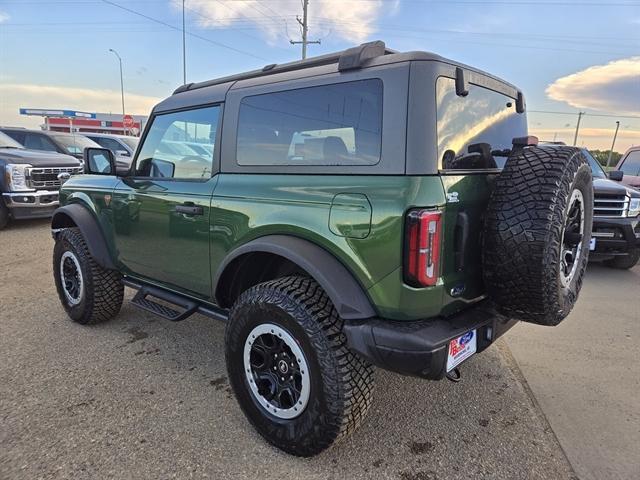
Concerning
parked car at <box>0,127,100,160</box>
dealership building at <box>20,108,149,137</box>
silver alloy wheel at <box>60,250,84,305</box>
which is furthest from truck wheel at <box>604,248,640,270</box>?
dealership building at <box>20,108,149,137</box>

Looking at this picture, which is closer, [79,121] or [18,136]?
[18,136]

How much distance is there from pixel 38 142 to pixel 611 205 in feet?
39.5

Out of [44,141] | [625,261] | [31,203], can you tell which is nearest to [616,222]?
[625,261]

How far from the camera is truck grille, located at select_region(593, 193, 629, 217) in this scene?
5.89 m

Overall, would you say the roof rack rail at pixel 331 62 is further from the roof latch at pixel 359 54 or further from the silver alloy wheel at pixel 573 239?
the silver alloy wheel at pixel 573 239

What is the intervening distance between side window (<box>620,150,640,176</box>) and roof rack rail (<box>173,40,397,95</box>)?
9.26m

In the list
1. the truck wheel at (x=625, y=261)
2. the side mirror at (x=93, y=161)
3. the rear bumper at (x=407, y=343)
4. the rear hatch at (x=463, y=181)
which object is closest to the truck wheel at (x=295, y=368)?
the rear bumper at (x=407, y=343)

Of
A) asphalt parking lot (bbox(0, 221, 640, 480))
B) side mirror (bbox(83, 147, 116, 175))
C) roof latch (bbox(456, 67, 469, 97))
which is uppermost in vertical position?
roof latch (bbox(456, 67, 469, 97))

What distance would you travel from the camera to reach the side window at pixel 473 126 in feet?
6.92

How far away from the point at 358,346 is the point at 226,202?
1203 mm

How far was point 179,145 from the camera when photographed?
3.23 meters

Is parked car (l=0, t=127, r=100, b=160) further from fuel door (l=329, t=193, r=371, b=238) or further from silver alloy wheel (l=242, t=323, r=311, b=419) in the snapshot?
fuel door (l=329, t=193, r=371, b=238)

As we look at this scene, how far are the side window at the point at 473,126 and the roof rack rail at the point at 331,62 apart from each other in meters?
0.39

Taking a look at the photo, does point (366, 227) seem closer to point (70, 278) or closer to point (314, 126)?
point (314, 126)
